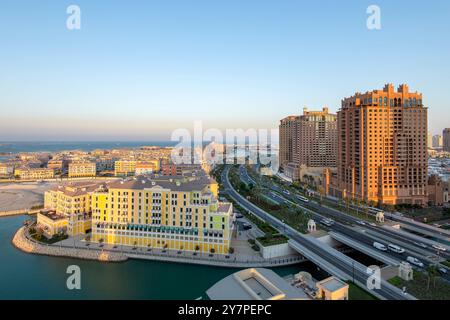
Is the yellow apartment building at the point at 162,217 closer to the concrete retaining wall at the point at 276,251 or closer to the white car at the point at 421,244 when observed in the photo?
the concrete retaining wall at the point at 276,251

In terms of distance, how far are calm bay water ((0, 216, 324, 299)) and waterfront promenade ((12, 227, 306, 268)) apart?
1.29 feet

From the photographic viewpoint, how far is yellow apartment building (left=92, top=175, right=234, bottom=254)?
21.3 meters

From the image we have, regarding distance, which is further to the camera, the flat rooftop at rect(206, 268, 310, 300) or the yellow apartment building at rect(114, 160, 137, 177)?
the yellow apartment building at rect(114, 160, 137, 177)

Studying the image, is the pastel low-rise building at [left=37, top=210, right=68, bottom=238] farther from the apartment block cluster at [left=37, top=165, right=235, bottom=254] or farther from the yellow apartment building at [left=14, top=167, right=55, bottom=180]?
the yellow apartment building at [left=14, top=167, right=55, bottom=180]

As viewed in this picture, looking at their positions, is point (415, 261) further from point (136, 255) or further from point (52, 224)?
point (52, 224)

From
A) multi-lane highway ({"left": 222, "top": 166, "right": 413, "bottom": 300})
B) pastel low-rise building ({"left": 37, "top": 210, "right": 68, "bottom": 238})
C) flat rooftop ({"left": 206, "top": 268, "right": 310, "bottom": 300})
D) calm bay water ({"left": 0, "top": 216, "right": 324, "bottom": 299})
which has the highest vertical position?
flat rooftop ({"left": 206, "top": 268, "right": 310, "bottom": 300})

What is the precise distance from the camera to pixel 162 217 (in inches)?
869

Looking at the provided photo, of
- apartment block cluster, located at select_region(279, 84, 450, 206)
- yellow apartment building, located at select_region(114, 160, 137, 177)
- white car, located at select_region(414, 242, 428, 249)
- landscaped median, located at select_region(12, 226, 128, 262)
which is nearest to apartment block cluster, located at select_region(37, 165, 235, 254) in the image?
landscaped median, located at select_region(12, 226, 128, 262)

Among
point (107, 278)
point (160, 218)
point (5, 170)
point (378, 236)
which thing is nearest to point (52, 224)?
point (107, 278)

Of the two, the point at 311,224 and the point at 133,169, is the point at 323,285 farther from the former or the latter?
the point at 133,169

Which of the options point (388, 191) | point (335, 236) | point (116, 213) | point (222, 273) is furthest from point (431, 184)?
point (116, 213)

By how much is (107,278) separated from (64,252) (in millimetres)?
5477

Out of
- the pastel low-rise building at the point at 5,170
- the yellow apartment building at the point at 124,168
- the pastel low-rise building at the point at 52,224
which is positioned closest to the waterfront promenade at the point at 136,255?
the pastel low-rise building at the point at 52,224
